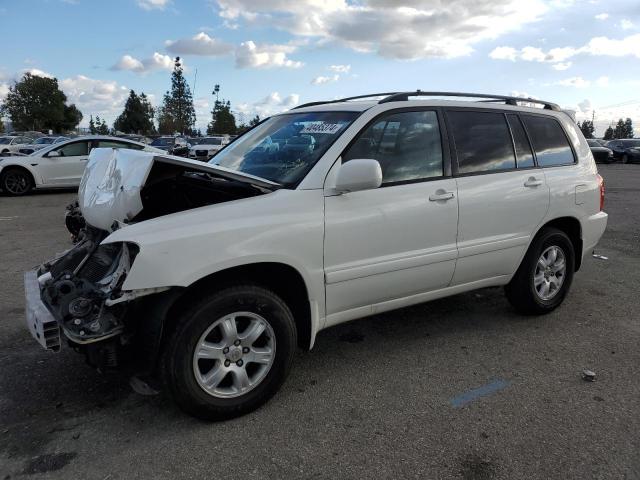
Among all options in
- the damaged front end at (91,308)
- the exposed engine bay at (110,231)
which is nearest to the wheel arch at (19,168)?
the exposed engine bay at (110,231)

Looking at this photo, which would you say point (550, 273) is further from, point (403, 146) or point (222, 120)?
point (222, 120)

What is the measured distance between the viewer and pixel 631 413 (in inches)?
120

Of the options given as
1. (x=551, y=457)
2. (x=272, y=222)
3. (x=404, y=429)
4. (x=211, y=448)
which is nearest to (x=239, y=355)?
(x=211, y=448)

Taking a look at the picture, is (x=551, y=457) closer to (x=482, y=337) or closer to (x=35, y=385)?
(x=482, y=337)

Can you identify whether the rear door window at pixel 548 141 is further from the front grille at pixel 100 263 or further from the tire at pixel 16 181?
the tire at pixel 16 181

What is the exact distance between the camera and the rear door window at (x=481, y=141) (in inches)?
153

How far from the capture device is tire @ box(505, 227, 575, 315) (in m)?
4.36

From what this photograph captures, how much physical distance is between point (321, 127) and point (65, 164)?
12115 mm

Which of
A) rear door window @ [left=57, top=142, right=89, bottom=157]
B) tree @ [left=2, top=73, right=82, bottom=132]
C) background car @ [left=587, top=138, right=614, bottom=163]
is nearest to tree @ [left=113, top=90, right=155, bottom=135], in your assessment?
tree @ [left=2, top=73, right=82, bottom=132]

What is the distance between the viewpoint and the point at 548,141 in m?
4.55

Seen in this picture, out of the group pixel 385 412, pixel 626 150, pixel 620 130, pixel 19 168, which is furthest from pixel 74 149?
pixel 620 130

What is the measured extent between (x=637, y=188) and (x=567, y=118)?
1346 centimetres

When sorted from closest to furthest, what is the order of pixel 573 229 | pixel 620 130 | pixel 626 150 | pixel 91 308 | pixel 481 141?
pixel 91 308 < pixel 481 141 < pixel 573 229 < pixel 626 150 < pixel 620 130

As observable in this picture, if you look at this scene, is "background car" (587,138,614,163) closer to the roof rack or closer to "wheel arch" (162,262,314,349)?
the roof rack
